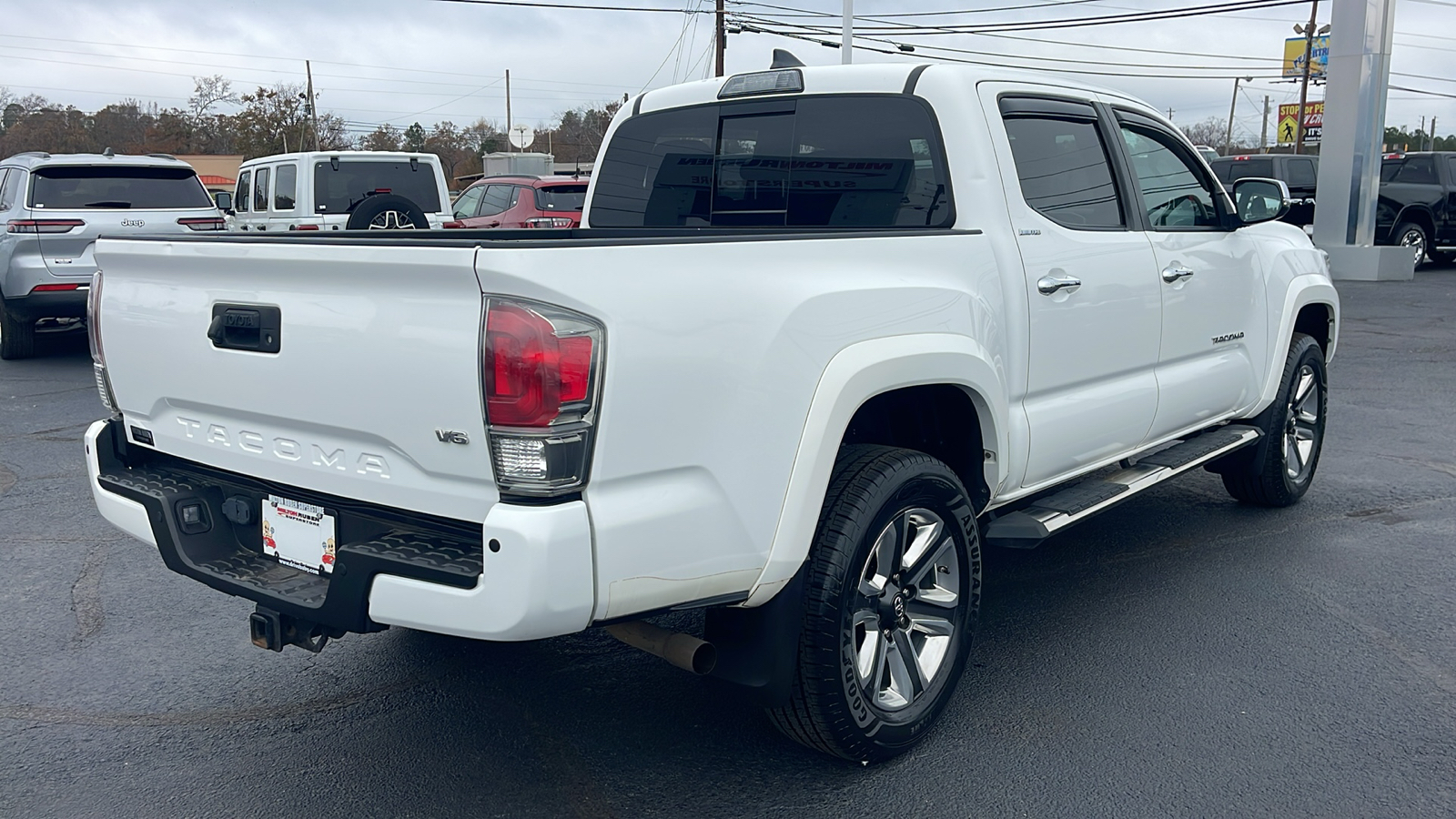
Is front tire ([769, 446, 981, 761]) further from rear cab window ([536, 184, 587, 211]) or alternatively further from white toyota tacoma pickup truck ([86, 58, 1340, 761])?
rear cab window ([536, 184, 587, 211])

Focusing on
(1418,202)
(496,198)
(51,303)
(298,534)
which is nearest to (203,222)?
(51,303)

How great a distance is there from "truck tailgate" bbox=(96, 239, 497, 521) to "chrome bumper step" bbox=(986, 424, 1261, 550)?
6.53 feet

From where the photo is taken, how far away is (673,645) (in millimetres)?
2934

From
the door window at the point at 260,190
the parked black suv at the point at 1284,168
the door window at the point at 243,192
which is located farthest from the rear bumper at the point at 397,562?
the parked black suv at the point at 1284,168

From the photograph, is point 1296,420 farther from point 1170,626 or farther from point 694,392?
point 694,392

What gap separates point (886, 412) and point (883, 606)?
653mm

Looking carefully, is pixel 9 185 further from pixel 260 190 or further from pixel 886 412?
pixel 886 412

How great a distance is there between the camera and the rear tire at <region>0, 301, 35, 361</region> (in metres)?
11.0

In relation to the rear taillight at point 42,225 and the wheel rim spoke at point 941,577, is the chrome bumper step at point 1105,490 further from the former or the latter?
the rear taillight at point 42,225

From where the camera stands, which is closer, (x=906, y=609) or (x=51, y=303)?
(x=906, y=609)

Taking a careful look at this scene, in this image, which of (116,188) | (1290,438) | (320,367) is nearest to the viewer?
(320,367)

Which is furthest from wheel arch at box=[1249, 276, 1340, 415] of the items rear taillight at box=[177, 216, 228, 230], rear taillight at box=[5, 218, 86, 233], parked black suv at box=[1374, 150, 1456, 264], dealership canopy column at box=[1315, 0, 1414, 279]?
parked black suv at box=[1374, 150, 1456, 264]

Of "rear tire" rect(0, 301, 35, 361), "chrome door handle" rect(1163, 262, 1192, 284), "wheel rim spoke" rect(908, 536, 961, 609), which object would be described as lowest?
"rear tire" rect(0, 301, 35, 361)

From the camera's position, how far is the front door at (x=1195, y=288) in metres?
4.60
